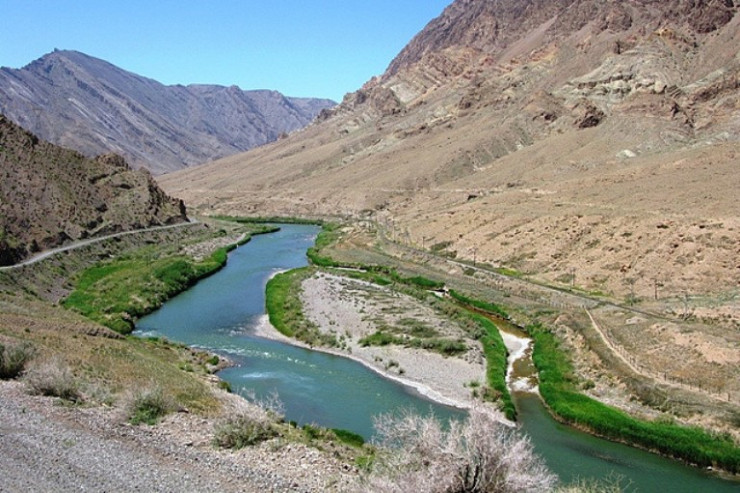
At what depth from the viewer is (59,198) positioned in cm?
7638

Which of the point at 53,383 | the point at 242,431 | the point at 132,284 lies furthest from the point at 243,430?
the point at 132,284

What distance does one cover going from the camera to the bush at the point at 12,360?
23078mm

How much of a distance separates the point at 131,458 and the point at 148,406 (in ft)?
12.7

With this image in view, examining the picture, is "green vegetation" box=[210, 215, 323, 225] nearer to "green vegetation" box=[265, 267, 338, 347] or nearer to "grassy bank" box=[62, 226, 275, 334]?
"grassy bank" box=[62, 226, 275, 334]

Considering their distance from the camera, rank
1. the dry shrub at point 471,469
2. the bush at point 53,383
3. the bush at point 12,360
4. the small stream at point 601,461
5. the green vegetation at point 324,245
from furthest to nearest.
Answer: the green vegetation at point 324,245 < the small stream at point 601,461 < the bush at point 12,360 < the bush at point 53,383 < the dry shrub at point 471,469

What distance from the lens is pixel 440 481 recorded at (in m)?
13.5

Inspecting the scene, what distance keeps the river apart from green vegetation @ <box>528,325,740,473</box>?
0.60 meters

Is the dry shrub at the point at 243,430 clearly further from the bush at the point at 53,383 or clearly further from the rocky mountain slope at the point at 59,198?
the rocky mountain slope at the point at 59,198

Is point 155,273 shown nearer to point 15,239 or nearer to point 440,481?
point 15,239

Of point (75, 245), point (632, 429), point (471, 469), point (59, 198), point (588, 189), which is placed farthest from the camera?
point (588, 189)

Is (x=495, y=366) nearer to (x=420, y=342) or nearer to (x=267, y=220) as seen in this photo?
(x=420, y=342)

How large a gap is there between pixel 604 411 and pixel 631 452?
10.3 feet

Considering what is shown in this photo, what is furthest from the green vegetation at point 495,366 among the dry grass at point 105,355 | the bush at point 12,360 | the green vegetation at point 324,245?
the green vegetation at point 324,245

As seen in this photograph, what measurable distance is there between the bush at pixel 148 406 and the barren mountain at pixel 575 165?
35214 millimetres
